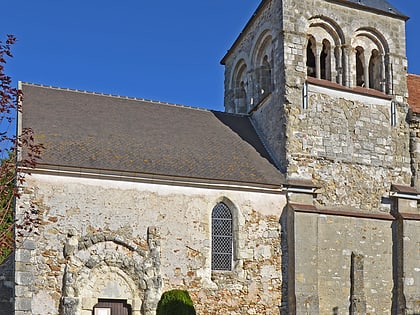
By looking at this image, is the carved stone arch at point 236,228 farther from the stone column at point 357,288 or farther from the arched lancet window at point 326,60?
the arched lancet window at point 326,60

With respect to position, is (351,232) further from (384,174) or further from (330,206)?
(384,174)

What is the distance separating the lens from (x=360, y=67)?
21.8m

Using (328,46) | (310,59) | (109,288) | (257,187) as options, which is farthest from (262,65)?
(109,288)

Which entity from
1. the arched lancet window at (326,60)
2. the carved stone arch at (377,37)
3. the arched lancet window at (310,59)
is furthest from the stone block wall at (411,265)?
the carved stone arch at (377,37)

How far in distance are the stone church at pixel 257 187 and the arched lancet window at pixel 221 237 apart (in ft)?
0.13

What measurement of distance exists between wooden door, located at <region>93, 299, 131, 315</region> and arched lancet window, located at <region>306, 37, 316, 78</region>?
991cm

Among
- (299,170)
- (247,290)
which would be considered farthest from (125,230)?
(299,170)

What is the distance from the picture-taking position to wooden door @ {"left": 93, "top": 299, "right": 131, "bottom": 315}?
15.9 m

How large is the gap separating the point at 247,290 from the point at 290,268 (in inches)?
55.5

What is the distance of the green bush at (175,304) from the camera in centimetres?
1583

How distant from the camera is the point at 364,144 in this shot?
65.3 feet

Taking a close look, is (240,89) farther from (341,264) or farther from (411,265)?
(411,265)

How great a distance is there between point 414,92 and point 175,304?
12.2 metres

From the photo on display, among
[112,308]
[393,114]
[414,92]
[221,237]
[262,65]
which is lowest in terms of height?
[112,308]
